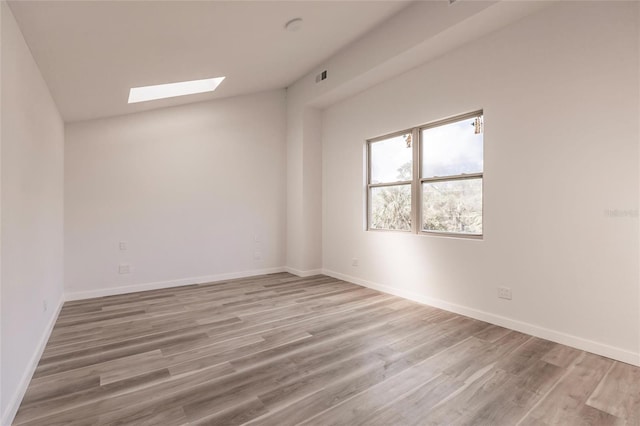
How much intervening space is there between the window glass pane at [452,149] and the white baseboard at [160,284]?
3.29 m

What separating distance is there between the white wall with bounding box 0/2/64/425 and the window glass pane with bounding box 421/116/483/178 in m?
3.78

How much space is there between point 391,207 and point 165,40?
3271 millimetres

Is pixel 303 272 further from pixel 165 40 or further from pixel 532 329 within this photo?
pixel 165 40

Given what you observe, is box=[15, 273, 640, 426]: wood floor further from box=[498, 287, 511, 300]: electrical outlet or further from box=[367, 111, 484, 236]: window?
box=[367, 111, 484, 236]: window

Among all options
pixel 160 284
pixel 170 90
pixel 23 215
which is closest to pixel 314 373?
pixel 23 215

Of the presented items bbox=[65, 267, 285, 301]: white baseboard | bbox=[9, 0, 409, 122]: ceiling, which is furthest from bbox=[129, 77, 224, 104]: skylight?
bbox=[65, 267, 285, 301]: white baseboard

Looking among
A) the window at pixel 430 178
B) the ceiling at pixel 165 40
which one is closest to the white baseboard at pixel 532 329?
the window at pixel 430 178

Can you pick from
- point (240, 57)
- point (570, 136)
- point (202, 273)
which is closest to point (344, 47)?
point (240, 57)

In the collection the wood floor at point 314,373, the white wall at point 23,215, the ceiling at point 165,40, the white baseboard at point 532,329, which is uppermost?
the ceiling at point 165,40

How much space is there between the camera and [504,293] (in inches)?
122

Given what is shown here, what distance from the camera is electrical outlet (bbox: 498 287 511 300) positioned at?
3062 millimetres

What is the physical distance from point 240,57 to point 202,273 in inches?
129

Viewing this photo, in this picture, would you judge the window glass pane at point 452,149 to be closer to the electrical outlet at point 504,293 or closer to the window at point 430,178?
the window at point 430,178

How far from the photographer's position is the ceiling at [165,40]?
6.76ft
